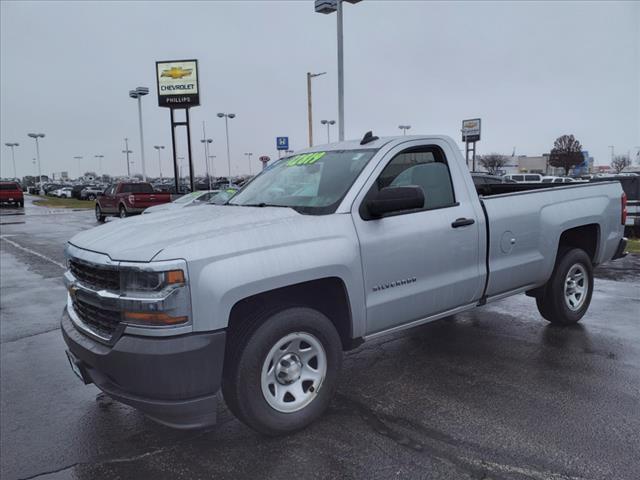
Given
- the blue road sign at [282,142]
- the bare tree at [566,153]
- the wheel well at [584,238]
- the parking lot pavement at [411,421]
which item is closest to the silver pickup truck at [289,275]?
the parking lot pavement at [411,421]

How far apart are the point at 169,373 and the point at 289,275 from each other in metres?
0.91

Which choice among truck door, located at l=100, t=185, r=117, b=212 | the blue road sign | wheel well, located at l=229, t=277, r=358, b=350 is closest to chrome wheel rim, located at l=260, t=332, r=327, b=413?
wheel well, located at l=229, t=277, r=358, b=350

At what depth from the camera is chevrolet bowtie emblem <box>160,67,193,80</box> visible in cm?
3406

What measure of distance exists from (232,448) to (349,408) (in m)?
0.94

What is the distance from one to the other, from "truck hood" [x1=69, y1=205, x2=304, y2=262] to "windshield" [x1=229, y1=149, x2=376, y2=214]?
0.24m

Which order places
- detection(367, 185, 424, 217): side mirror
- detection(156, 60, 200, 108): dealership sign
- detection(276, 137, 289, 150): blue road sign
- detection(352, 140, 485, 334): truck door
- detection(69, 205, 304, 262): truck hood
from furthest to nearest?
detection(156, 60, 200, 108): dealership sign < detection(276, 137, 289, 150): blue road sign < detection(352, 140, 485, 334): truck door < detection(367, 185, 424, 217): side mirror < detection(69, 205, 304, 262): truck hood

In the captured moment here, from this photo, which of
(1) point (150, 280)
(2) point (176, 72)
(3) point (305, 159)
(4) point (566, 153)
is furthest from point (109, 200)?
(4) point (566, 153)

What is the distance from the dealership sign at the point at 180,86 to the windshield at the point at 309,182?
31311mm

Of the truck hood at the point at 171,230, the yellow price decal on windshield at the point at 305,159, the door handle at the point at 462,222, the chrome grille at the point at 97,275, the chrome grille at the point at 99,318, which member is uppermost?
the yellow price decal on windshield at the point at 305,159

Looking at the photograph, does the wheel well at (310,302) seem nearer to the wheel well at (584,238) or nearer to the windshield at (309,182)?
the windshield at (309,182)

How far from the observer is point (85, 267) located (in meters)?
3.32

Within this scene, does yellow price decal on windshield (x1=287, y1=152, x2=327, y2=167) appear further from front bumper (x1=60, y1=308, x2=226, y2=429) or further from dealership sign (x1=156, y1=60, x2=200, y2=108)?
dealership sign (x1=156, y1=60, x2=200, y2=108)

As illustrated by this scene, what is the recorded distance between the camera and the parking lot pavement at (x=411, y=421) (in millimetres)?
3090

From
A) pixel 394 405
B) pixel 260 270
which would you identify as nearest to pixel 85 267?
pixel 260 270
